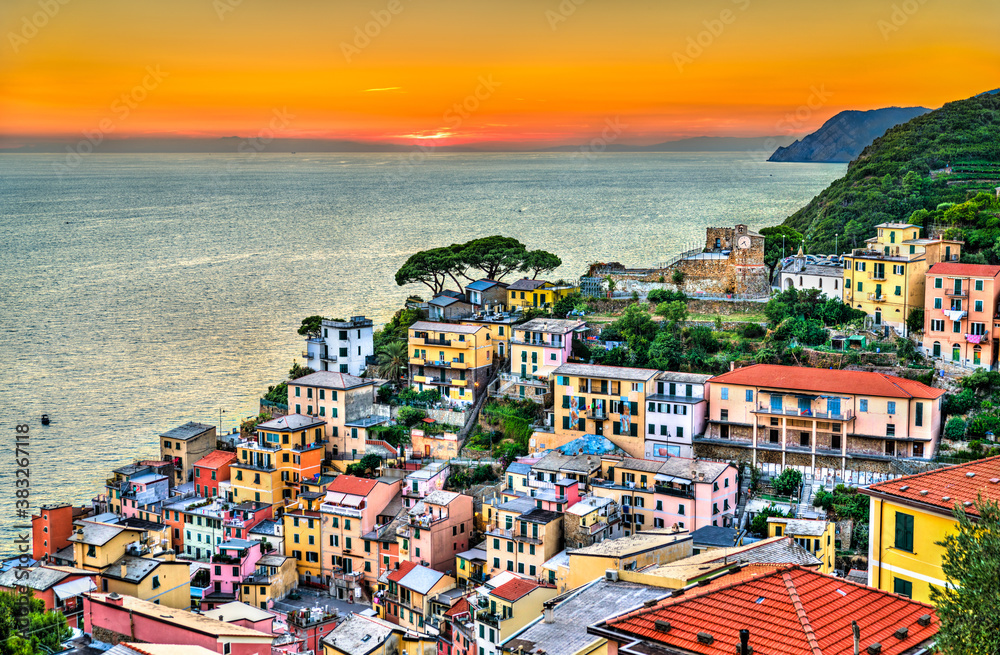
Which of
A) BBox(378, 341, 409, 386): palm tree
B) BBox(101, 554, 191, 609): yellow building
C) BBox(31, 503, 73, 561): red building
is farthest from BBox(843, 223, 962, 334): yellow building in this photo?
BBox(31, 503, 73, 561): red building

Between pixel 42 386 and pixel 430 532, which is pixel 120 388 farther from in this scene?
pixel 430 532

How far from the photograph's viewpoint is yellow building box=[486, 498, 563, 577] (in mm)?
29688

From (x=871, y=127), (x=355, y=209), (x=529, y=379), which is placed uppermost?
(x=871, y=127)

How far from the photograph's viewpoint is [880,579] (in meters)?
14.7

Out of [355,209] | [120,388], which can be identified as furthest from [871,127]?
[120,388]

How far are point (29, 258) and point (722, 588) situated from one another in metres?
108

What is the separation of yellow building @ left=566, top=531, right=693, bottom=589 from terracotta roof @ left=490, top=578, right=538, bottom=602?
3.53 feet

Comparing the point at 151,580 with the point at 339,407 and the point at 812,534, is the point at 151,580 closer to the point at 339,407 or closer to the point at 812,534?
the point at 339,407

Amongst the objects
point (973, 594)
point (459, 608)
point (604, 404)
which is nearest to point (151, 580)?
point (459, 608)

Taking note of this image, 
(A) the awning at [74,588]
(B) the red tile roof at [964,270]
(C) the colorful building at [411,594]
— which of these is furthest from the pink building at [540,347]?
(A) the awning at [74,588]

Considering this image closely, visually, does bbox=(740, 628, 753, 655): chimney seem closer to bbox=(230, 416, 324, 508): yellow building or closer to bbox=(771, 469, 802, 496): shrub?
bbox=(771, 469, 802, 496): shrub

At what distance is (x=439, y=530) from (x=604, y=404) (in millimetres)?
7498

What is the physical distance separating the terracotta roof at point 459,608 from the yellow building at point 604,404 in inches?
344

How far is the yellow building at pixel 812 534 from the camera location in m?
26.9
